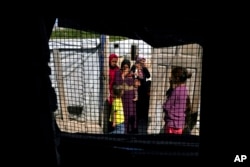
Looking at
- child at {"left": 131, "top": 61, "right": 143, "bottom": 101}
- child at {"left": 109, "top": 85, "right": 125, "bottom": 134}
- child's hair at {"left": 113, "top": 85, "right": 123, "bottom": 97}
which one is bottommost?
child at {"left": 109, "top": 85, "right": 125, "bottom": 134}

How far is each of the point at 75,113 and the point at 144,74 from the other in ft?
1.99

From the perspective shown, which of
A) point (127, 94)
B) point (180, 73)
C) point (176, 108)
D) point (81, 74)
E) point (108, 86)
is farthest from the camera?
point (108, 86)

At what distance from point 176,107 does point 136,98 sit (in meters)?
0.52

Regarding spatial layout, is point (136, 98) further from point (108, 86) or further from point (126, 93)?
point (108, 86)

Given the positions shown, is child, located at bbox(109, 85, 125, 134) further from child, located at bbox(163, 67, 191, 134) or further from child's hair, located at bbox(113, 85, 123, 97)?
child, located at bbox(163, 67, 191, 134)

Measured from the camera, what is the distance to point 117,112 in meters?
2.85

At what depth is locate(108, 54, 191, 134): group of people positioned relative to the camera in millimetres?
2197

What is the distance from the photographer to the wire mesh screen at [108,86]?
7.38 ft

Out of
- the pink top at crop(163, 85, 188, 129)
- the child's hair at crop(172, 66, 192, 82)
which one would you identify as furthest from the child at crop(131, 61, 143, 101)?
the pink top at crop(163, 85, 188, 129)

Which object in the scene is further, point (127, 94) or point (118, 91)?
point (118, 91)

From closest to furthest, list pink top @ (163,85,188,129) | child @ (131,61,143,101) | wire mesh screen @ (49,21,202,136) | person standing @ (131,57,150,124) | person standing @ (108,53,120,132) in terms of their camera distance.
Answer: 1. pink top @ (163,85,188,129)
2. wire mesh screen @ (49,21,202,136)
3. person standing @ (131,57,150,124)
4. child @ (131,61,143,101)
5. person standing @ (108,53,120,132)

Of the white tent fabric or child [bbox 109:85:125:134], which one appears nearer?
the white tent fabric

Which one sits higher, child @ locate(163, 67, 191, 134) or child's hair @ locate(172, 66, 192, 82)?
child's hair @ locate(172, 66, 192, 82)

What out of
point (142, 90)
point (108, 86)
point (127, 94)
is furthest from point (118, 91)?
point (142, 90)
